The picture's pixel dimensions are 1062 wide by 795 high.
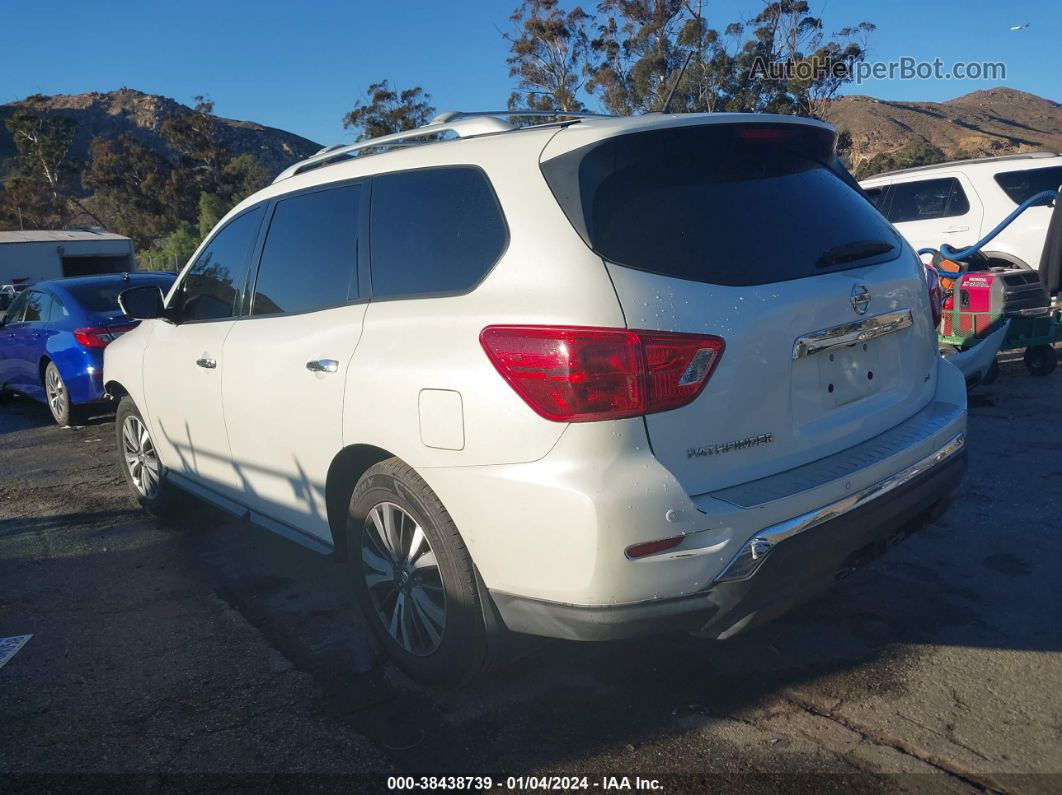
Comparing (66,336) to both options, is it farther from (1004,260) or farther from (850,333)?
(1004,260)

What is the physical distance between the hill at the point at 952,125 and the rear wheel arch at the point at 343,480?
53.0 m

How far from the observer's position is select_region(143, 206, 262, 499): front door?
164 inches

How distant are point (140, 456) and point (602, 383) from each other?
402 cm

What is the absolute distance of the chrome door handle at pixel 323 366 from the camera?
10.6ft

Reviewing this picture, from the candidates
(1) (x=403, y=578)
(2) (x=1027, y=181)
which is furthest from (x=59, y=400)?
(2) (x=1027, y=181)

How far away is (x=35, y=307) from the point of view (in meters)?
8.92

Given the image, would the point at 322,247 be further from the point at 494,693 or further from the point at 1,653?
Result: the point at 1,653

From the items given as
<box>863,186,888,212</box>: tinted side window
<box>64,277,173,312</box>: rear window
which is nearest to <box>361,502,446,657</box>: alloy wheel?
<box>64,277,173,312</box>: rear window

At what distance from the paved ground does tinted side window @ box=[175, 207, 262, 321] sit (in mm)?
1357

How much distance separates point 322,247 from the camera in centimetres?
364

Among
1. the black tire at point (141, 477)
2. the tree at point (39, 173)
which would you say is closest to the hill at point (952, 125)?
the tree at point (39, 173)

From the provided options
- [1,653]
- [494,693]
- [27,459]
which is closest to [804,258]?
[494,693]

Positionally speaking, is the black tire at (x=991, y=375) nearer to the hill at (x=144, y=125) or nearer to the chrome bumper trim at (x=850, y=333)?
the chrome bumper trim at (x=850, y=333)

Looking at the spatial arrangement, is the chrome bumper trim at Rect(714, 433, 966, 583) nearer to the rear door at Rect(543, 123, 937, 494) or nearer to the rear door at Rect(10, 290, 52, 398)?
the rear door at Rect(543, 123, 937, 494)
